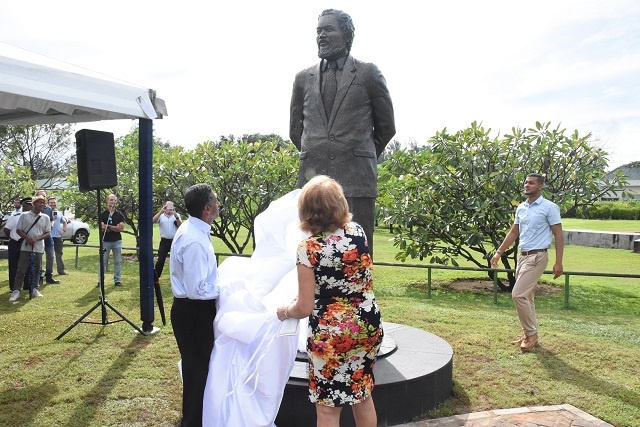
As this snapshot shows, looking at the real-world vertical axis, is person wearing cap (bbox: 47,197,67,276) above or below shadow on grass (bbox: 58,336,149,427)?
above

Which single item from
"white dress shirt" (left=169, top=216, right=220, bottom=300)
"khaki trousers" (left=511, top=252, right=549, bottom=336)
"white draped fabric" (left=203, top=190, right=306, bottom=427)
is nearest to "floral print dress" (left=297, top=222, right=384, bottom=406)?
"white draped fabric" (left=203, top=190, right=306, bottom=427)

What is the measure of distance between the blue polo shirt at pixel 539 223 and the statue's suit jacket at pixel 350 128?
1.86 m

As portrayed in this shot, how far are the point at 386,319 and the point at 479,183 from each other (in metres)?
4.33

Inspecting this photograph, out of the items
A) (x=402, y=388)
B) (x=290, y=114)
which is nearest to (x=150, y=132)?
(x=290, y=114)

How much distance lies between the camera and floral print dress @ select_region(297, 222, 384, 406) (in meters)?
2.60

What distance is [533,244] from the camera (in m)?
5.21

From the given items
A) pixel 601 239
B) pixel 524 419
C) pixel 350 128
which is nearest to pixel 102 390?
pixel 350 128

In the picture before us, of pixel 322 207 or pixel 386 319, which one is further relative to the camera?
pixel 386 319

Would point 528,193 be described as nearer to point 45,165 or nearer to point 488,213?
point 488,213

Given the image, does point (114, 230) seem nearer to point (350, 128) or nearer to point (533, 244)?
point (350, 128)

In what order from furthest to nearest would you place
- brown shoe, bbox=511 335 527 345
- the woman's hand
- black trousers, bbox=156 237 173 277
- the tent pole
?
1. black trousers, bbox=156 237 173 277
2. the tent pole
3. brown shoe, bbox=511 335 527 345
4. the woman's hand

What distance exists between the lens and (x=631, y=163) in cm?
6234

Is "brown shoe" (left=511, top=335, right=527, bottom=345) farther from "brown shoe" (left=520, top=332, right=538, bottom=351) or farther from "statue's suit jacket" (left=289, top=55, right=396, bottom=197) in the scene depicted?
"statue's suit jacket" (left=289, top=55, right=396, bottom=197)

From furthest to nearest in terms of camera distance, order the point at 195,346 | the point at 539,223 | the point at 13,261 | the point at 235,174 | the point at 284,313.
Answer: the point at 235,174 < the point at 13,261 < the point at 539,223 < the point at 195,346 < the point at 284,313
